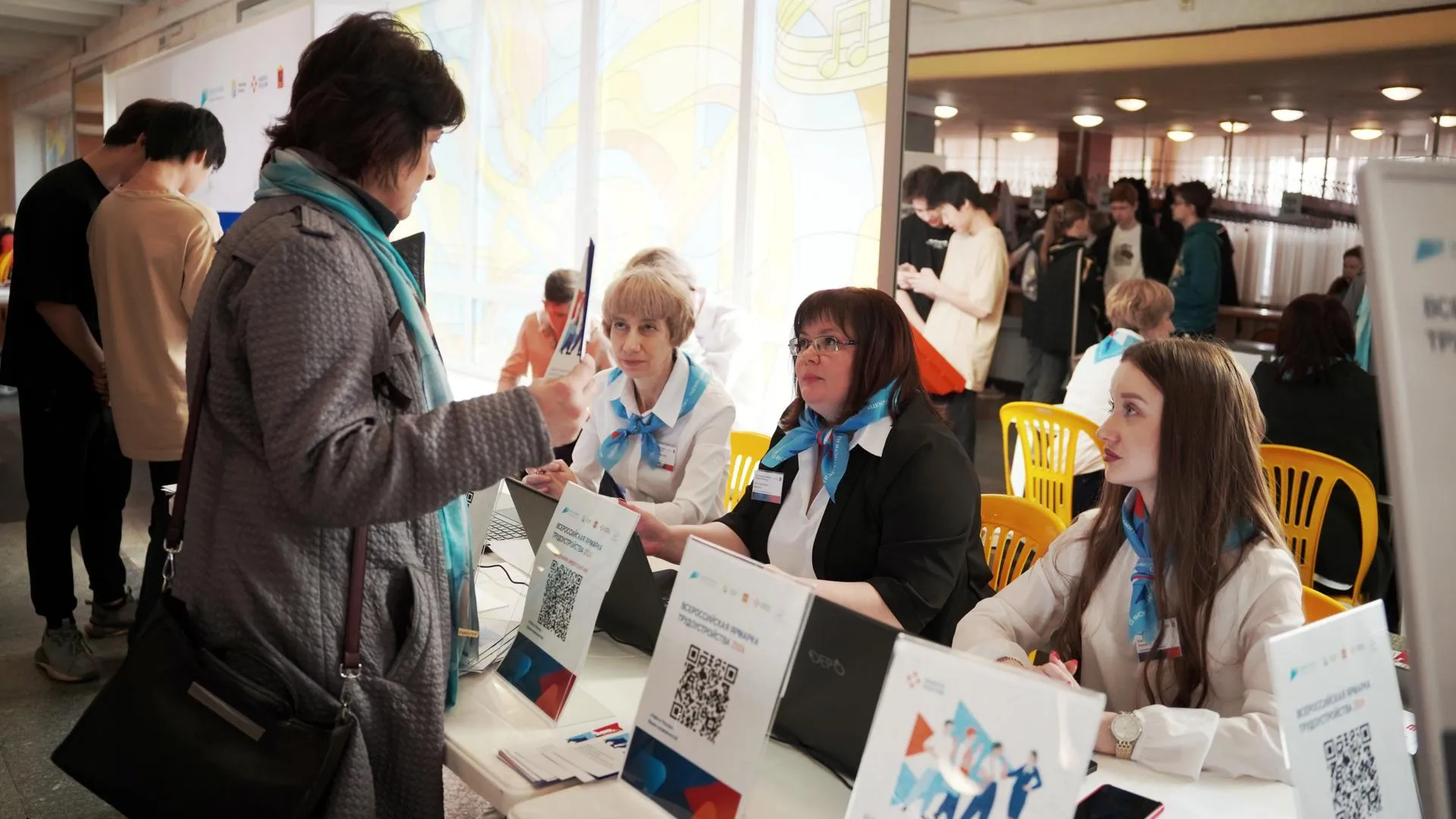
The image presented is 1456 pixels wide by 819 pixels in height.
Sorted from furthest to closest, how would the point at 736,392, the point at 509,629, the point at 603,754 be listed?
the point at 736,392 < the point at 509,629 < the point at 603,754

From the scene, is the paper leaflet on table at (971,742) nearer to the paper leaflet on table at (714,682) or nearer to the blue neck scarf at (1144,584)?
the paper leaflet on table at (714,682)

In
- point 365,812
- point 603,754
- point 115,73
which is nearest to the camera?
point 365,812

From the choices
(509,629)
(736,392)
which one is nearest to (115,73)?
(736,392)

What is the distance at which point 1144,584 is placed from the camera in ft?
5.89

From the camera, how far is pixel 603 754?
155cm

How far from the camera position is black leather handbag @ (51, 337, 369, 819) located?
1373 millimetres

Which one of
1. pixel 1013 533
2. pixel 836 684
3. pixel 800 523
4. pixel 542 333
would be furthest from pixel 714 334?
pixel 836 684

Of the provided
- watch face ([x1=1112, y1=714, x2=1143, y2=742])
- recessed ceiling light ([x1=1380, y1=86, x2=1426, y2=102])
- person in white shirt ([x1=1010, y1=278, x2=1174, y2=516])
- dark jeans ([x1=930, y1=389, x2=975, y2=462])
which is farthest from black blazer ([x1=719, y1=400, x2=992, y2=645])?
dark jeans ([x1=930, y1=389, x2=975, y2=462])

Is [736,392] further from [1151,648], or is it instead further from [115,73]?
[115,73]

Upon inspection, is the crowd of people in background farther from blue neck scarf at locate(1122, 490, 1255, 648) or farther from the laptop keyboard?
the laptop keyboard

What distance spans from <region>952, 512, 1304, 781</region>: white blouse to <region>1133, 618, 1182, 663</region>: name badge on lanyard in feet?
0.16

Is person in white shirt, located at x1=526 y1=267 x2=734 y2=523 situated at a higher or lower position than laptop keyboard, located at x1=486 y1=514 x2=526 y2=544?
higher

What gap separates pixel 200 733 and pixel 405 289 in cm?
60

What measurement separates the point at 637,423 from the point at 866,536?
99 centimetres
